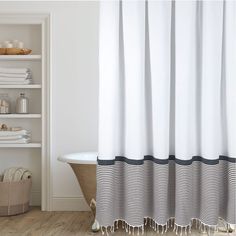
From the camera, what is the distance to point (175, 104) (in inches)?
116

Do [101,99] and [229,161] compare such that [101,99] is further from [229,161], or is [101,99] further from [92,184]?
[229,161]

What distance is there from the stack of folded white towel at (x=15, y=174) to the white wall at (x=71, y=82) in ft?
0.83

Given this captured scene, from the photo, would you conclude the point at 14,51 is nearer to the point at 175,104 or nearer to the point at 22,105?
the point at 22,105

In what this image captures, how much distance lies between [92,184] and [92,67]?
1216 millimetres

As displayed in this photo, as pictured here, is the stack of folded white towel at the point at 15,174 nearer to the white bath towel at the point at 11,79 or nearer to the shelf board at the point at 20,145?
the shelf board at the point at 20,145

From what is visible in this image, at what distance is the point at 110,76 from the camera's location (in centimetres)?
295

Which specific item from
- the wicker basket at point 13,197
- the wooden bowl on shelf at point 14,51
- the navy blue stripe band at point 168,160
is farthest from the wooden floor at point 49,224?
the wooden bowl on shelf at point 14,51

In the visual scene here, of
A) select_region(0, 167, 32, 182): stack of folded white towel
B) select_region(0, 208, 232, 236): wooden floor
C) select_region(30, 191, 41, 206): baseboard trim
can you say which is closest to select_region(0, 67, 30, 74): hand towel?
select_region(0, 167, 32, 182): stack of folded white towel

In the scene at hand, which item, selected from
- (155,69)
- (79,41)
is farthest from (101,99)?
(79,41)

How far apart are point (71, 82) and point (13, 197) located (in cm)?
119

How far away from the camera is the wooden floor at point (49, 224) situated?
314 centimetres

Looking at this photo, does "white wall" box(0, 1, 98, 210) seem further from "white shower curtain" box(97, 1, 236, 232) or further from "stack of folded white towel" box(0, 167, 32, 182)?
"white shower curtain" box(97, 1, 236, 232)

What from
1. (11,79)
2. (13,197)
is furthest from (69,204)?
(11,79)

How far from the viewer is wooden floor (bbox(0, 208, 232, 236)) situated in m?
3.14
